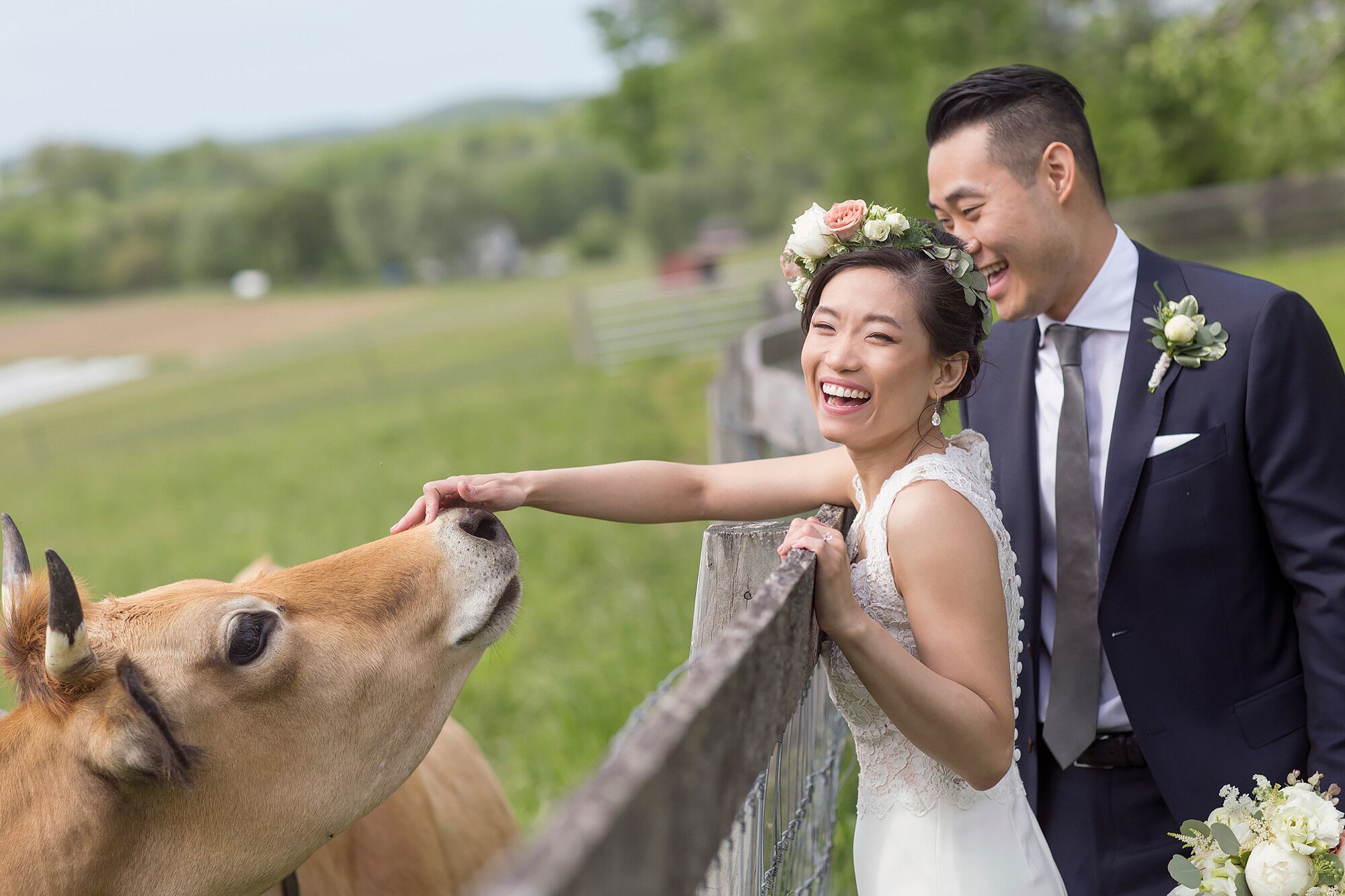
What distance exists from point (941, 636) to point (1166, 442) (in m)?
0.84

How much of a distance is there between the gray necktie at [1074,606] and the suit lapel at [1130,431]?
1.5 inches

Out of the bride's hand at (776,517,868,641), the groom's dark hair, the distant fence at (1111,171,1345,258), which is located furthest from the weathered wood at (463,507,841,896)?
the distant fence at (1111,171,1345,258)

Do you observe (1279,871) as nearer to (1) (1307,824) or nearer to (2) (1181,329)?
(1) (1307,824)

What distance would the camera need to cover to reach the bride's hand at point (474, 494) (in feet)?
6.86

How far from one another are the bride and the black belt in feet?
1.43

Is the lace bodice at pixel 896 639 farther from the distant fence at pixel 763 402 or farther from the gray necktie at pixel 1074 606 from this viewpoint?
the distant fence at pixel 763 402

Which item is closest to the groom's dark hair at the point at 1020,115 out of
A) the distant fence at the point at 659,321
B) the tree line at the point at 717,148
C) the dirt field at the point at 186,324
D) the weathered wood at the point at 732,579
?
the weathered wood at the point at 732,579

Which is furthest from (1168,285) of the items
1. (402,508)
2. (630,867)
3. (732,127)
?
(732,127)

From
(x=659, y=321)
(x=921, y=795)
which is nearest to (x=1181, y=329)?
(x=921, y=795)

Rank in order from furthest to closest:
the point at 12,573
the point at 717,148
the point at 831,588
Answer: the point at 717,148 → the point at 12,573 → the point at 831,588

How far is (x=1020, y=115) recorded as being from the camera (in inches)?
99.0

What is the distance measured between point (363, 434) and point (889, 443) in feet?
42.3

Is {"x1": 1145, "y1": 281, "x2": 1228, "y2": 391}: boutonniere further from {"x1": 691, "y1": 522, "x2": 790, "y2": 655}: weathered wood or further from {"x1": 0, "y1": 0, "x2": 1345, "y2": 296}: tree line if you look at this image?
{"x1": 0, "y1": 0, "x2": 1345, "y2": 296}: tree line

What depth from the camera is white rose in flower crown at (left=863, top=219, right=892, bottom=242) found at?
1.95 metres
